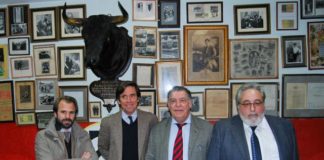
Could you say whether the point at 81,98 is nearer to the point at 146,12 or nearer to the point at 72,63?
the point at 72,63

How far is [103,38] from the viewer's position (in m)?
3.57

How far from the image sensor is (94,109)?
4.20 meters

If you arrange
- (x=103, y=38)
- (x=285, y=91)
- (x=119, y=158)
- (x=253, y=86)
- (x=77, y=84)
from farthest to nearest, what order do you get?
(x=77, y=84)
(x=285, y=91)
(x=103, y=38)
(x=119, y=158)
(x=253, y=86)

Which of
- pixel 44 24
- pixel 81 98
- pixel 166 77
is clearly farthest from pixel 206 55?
pixel 44 24

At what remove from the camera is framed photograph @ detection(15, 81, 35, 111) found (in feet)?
14.3

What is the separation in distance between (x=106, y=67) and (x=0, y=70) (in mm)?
1532

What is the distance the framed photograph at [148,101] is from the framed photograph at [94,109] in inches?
20.8

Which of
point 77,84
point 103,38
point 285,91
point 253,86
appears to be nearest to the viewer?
point 253,86

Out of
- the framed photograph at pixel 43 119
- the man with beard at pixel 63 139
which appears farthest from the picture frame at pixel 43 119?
the man with beard at pixel 63 139

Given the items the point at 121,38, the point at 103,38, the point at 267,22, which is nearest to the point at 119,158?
the point at 103,38

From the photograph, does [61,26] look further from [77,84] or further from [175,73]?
[175,73]

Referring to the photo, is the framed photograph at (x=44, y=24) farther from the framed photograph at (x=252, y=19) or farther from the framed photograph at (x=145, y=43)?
the framed photograph at (x=252, y=19)

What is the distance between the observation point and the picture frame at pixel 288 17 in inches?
159

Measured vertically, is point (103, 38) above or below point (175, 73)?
above
